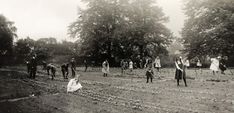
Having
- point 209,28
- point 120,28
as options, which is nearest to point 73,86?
point 209,28

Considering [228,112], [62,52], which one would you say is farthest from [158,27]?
[228,112]

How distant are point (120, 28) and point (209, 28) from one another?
14.4 metres

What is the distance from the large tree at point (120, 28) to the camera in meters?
51.5

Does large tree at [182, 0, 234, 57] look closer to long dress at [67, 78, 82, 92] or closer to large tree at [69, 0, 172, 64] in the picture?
large tree at [69, 0, 172, 64]

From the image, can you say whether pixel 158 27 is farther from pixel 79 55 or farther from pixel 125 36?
pixel 79 55

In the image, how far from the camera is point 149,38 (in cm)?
5188

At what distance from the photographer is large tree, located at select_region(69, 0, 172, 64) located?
169 ft

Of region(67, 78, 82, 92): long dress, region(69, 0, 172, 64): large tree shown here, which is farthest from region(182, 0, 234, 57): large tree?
region(67, 78, 82, 92): long dress

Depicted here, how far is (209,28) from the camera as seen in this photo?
45.5m

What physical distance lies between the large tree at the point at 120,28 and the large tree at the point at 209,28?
640 cm

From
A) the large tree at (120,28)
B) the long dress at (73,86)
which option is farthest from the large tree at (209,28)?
the long dress at (73,86)

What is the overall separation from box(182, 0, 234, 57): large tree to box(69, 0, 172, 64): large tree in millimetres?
6401

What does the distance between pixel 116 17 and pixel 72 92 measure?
3684 cm

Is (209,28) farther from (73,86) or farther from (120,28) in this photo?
(73,86)
